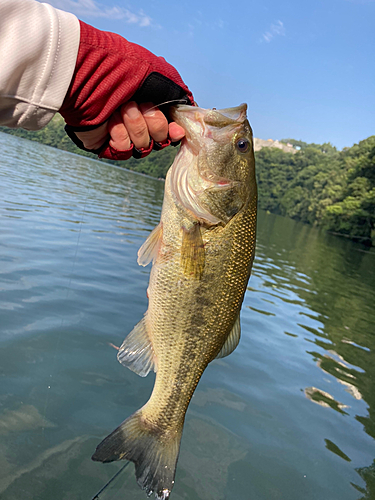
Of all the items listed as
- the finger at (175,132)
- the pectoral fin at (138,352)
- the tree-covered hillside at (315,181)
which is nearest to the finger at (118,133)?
the finger at (175,132)

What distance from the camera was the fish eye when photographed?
2.67 meters

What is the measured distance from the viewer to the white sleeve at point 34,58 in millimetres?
1774

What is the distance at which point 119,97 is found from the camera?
83.5 inches

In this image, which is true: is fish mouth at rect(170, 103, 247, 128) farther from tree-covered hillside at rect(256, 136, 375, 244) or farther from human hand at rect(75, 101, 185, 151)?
tree-covered hillside at rect(256, 136, 375, 244)

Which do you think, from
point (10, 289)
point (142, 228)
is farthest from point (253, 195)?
point (142, 228)

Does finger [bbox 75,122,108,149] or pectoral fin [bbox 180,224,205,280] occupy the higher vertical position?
finger [bbox 75,122,108,149]

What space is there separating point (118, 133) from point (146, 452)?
7.00 ft

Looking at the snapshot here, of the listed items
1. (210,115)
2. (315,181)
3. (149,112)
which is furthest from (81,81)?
(315,181)

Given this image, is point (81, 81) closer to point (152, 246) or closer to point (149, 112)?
point (149, 112)

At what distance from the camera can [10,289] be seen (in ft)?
23.1

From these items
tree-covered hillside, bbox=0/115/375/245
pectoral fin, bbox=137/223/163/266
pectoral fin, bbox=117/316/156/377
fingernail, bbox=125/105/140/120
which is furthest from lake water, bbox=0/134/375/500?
tree-covered hillside, bbox=0/115/375/245

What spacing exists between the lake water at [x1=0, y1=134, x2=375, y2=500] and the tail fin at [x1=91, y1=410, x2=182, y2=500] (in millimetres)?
1539

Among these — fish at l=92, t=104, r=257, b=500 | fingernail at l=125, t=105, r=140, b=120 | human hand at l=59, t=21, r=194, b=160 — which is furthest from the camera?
fish at l=92, t=104, r=257, b=500

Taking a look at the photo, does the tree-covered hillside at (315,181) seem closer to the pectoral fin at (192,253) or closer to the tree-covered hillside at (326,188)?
the tree-covered hillside at (326,188)
